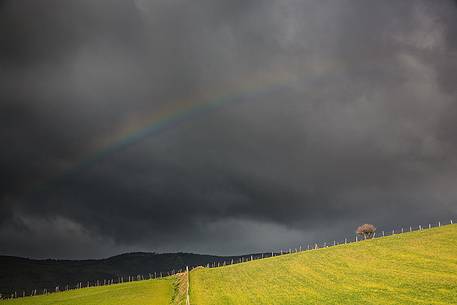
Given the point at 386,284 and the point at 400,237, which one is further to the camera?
the point at 400,237

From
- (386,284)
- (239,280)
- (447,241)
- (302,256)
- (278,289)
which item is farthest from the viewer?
(302,256)

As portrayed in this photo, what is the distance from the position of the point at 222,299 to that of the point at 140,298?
887 inches

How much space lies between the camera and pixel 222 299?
74.4 meters

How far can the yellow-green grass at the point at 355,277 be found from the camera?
197ft

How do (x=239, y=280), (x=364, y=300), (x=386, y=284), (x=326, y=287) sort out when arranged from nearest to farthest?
(x=364, y=300), (x=386, y=284), (x=326, y=287), (x=239, y=280)

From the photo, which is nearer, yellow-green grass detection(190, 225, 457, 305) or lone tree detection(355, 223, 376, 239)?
yellow-green grass detection(190, 225, 457, 305)

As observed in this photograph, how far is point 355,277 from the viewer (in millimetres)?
74125

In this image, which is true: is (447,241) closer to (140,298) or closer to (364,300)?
(364,300)

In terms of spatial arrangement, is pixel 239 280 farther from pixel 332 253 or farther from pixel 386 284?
pixel 386 284

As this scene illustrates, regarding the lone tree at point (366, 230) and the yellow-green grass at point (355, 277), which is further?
the lone tree at point (366, 230)

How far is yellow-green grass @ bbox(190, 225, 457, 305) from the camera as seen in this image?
6003cm

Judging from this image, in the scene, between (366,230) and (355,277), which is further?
(366,230)

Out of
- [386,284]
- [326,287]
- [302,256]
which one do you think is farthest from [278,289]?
[302,256]

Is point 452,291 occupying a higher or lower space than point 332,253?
lower
